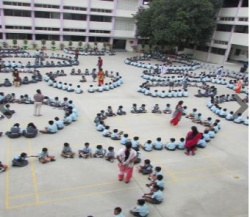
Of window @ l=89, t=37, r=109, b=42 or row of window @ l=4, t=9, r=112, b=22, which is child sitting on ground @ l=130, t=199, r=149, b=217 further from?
window @ l=89, t=37, r=109, b=42

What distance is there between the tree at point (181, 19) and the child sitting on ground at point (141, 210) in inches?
1050

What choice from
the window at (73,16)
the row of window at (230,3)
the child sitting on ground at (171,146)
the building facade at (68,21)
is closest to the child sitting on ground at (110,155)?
the child sitting on ground at (171,146)

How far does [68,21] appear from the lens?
35531 mm

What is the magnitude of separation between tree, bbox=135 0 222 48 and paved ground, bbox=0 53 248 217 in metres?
19.8

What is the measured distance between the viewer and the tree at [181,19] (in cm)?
2991

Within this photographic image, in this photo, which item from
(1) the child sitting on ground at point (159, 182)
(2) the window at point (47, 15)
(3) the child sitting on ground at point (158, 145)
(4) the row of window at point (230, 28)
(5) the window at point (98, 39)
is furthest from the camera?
(5) the window at point (98, 39)

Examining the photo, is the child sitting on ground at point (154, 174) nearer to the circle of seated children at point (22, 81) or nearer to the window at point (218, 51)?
the circle of seated children at point (22, 81)

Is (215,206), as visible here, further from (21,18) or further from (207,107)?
(21,18)

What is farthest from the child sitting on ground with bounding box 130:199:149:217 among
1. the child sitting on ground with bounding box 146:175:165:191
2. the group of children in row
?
the group of children in row

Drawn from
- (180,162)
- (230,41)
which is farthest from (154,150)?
(230,41)

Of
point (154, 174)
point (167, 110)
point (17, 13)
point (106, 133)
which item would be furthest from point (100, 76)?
point (17, 13)

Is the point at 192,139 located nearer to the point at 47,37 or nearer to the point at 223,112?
the point at 223,112

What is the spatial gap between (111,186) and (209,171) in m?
3.91

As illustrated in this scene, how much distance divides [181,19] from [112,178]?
26293 mm
